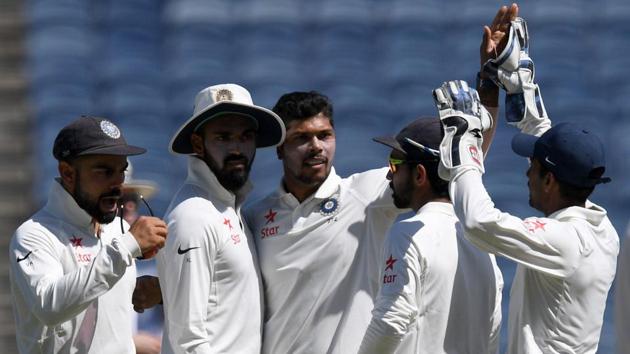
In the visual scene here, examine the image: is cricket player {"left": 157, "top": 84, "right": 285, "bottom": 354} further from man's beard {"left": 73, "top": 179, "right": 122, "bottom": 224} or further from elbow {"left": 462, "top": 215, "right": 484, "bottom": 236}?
elbow {"left": 462, "top": 215, "right": 484, "bottom": 236}

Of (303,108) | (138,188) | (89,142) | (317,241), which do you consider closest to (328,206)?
(317,241)

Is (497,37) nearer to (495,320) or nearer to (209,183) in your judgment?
(495,320)

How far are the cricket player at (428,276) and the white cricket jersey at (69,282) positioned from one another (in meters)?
0.75

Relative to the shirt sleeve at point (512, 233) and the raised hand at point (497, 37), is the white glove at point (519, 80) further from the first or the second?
the shirt sleeve at point (512, 233)

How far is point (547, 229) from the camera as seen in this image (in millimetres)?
4301

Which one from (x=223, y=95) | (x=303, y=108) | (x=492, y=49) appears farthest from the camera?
(x=303, y=108)

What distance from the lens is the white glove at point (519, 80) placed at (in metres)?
4.69

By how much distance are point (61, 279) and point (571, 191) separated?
151 centimetres

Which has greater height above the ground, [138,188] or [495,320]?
[495,320]

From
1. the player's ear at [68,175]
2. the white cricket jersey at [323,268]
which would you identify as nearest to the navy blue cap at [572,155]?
the white cricket jersey at [323,268]

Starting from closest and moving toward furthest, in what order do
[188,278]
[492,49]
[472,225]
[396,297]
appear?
1. [472,225]
2. [396,297]
3. [188,278]
4. [492,49]

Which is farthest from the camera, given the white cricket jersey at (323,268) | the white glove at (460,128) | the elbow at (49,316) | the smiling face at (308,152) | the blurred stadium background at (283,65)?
the blurred stadium background at (283,65)

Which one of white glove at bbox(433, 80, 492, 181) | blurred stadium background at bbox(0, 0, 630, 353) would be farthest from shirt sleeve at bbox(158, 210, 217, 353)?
blurred stadium background at bbox(0, 0, 630, 353)

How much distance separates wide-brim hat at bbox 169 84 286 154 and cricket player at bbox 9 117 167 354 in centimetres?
27
